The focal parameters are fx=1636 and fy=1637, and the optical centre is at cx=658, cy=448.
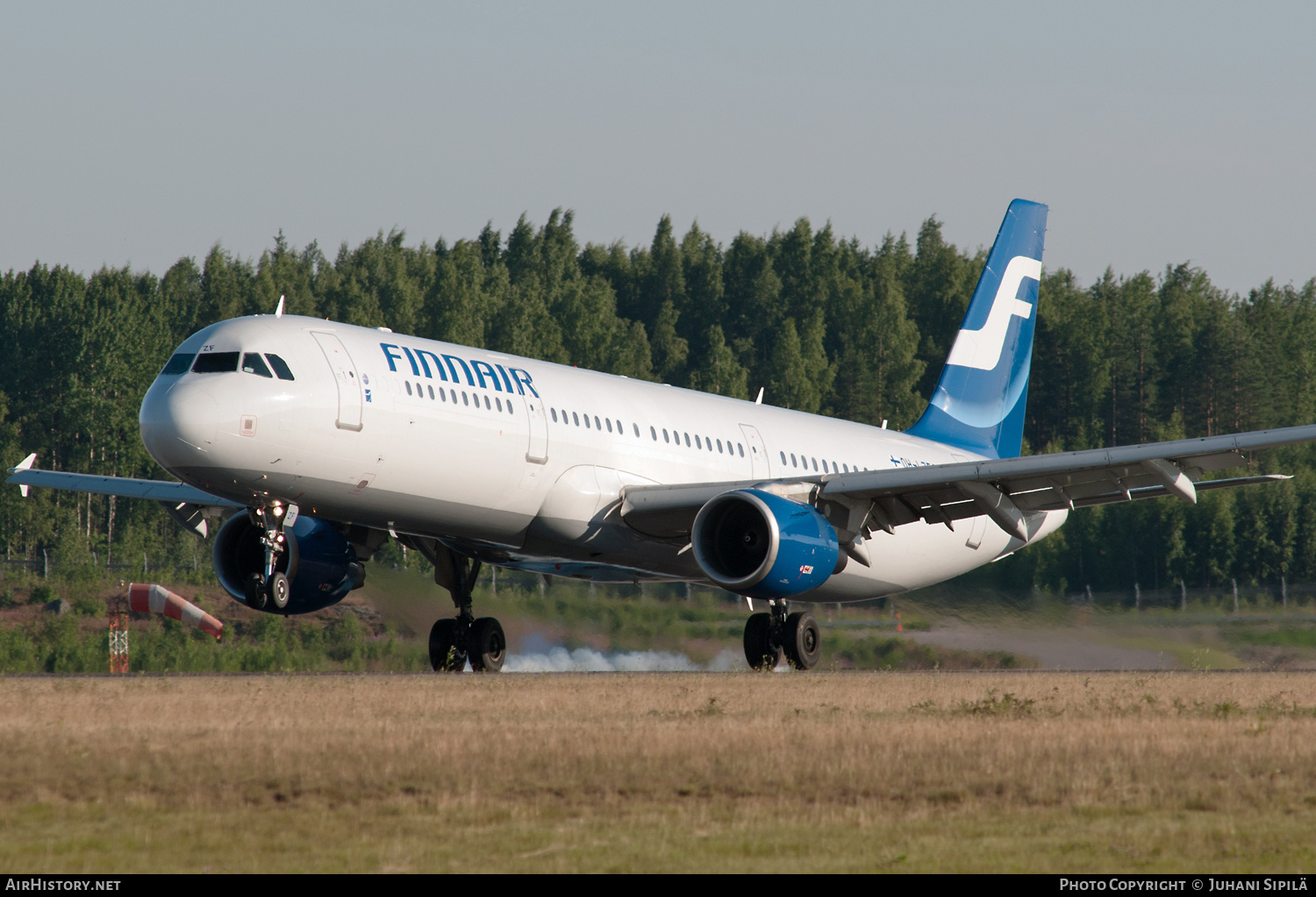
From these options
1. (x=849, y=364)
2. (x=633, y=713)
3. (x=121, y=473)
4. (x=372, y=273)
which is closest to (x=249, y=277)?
(x=372, y=273)

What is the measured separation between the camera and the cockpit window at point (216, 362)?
20495mm

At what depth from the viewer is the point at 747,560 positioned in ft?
78.2

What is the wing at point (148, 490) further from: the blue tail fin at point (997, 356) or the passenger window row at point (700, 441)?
the blue tail fin at point (997, 356)

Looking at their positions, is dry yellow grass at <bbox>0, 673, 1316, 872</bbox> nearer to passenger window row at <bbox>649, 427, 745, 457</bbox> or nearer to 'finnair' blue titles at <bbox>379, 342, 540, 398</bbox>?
'finnair' blue titles at <bbox>379, 342, 540, 398</bbox>

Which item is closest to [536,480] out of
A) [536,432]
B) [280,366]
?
[536,432]

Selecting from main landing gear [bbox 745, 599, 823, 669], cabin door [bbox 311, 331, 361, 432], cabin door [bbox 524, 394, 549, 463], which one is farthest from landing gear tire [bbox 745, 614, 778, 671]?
cabin door [bbox 311, 331, 361, 432]

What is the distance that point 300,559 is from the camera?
996 inches

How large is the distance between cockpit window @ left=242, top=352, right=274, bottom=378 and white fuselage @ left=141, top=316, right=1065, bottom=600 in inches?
3.7

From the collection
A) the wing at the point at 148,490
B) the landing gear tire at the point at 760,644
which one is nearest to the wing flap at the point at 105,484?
the wing at the point at 148,490

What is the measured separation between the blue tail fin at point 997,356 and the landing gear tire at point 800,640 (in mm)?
7453

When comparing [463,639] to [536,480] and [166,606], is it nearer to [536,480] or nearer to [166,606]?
[536,480]

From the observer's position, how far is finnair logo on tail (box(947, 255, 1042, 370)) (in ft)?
111

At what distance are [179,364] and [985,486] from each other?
470 inches

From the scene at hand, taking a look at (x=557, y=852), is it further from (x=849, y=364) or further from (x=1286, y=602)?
(x=849, y=364)
